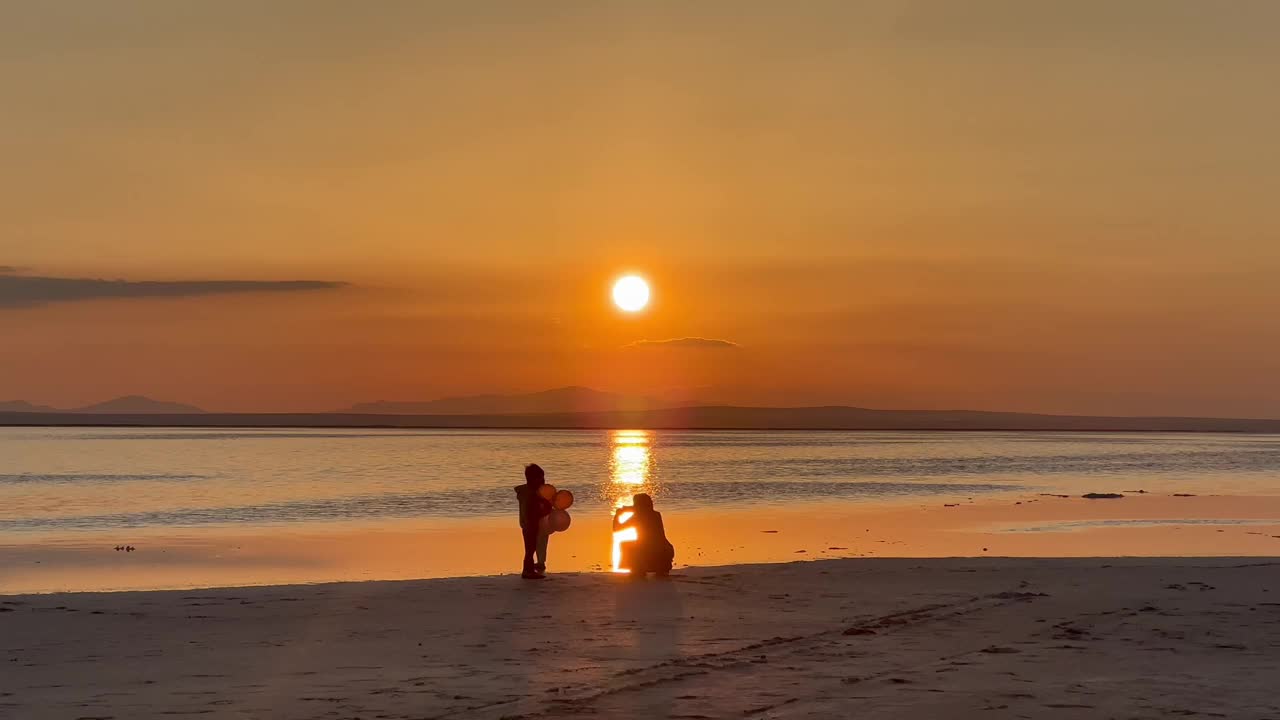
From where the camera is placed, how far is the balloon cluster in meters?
21.1

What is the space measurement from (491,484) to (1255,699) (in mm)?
53037

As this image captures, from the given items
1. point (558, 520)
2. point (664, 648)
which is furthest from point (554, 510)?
point (664, 648)

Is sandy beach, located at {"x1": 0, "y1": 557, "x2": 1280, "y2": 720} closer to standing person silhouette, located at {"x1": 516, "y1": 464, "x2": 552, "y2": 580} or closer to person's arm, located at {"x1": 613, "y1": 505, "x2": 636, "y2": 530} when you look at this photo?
standing person silhouette, located at {"x1": 516, "y1": 464, "x2": 552, "y2": 580}

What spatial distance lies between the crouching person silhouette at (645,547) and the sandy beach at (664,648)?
1.50 ft

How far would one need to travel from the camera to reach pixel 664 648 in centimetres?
1366

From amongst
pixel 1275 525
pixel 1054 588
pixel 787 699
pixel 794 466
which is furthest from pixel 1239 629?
pixel 794 466

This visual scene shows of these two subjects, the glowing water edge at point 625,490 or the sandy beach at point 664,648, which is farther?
the glowing water edge at point 625,490

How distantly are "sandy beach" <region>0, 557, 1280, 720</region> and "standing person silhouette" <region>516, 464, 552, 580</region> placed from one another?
42 centimetres

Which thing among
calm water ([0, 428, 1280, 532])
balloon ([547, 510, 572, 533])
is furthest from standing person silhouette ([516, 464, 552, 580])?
calm water ([0, 428, 1280, 532])

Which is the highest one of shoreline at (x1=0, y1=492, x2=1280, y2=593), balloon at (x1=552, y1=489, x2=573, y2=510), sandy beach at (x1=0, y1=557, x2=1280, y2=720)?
balloon at (x1=552, y1=489, x2=573, y2=510)

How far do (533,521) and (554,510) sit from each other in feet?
1.57

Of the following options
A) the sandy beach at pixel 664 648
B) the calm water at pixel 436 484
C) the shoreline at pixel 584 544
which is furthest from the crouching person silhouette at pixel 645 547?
the calm water at pixel 436 484

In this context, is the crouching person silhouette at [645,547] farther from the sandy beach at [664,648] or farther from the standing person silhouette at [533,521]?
the standing person silhouette at [533,521]

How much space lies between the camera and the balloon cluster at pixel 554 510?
21.1m
